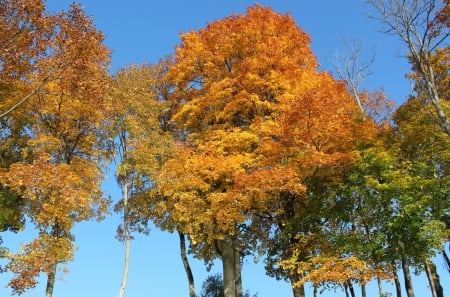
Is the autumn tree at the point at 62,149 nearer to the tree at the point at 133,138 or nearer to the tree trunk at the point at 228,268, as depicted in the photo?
the tree at the point at 133,138

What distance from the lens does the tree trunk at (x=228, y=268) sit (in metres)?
21.8

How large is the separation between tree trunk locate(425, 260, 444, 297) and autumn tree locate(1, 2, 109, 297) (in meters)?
16.2

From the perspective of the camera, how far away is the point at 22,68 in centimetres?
1892

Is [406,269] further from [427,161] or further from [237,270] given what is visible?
[237,270]

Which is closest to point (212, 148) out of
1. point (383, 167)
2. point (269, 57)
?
point (269, 57)

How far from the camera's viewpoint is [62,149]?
22.8 metres

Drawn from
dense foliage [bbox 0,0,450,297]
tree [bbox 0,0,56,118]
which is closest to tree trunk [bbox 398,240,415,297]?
dense foliage [bbox 0,0,450,297]

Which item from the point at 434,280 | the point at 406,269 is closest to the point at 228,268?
the point at 406,269

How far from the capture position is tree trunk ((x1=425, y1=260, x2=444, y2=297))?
2408 cm

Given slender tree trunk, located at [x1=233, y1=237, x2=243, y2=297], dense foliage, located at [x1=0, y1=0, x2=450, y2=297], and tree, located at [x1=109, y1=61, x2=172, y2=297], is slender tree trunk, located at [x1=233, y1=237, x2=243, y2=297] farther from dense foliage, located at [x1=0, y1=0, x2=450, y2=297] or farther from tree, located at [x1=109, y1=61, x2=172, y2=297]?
tree, located at [x1=109, y1=61, x2=172, y2=297]

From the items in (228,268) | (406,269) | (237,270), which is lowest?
(406,269)

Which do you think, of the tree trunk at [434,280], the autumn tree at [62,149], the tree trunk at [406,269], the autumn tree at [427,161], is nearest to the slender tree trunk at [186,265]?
the autumn tree at [62,149]

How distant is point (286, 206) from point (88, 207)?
8.75 metres

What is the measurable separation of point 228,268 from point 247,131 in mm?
6543
